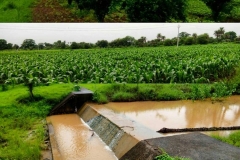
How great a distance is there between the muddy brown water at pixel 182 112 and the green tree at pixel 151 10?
9.11ft

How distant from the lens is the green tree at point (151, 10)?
31.2 ft


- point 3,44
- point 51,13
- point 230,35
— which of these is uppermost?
point 51,13

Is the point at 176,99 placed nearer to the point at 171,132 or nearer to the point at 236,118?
the point at 236,118

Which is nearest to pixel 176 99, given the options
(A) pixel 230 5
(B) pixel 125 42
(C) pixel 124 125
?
(C) pixel 124 125

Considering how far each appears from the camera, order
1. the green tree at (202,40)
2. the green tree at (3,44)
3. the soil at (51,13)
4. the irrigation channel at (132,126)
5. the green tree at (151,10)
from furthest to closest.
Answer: the green tree at (202,40) < the green tree at (3,44) < the soil at (51,13) < the green tree at (151,10) < the irrigation channel at (132,126)

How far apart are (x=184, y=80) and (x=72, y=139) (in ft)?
19.6

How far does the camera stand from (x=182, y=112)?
296 inches

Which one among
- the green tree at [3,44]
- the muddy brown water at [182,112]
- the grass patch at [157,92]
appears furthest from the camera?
the green tree at [3,44]

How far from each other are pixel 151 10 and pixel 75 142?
5.34 metres

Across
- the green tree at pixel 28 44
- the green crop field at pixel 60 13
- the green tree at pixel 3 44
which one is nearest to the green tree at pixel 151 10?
the green crop field at pixel 60 13

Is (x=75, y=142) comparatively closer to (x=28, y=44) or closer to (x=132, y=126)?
(x=132, y=126)

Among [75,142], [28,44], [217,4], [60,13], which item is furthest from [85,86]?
[28,44]

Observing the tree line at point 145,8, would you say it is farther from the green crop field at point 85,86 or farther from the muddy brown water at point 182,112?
the muddy brown water at point 182,112

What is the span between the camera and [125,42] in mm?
33438
